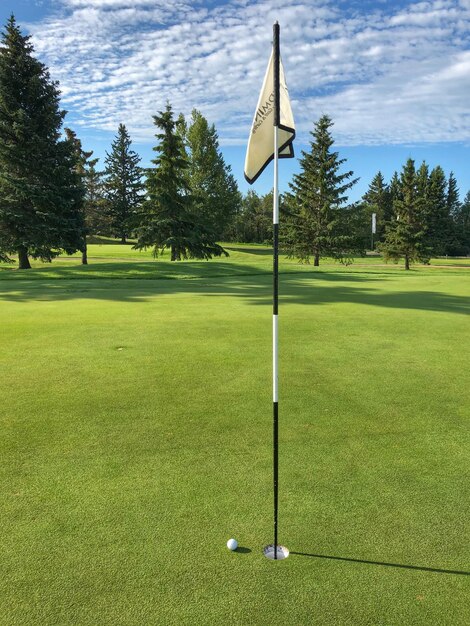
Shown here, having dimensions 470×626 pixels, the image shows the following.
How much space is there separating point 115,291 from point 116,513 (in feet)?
40.8

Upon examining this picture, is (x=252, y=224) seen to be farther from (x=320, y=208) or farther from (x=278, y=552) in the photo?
(x=278, y=552)

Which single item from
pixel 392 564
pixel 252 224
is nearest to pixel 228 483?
pixel 392 564

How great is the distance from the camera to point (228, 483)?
3.05 meters

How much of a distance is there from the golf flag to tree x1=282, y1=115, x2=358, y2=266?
35897 mm

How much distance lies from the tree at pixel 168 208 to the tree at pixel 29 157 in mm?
7846

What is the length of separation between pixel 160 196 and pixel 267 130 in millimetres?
31629

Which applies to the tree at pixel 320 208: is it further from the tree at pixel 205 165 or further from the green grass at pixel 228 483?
the green grass at pixel 228 483

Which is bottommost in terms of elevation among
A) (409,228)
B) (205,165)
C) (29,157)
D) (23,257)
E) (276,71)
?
(23,257)

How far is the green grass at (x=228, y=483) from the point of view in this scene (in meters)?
2.12

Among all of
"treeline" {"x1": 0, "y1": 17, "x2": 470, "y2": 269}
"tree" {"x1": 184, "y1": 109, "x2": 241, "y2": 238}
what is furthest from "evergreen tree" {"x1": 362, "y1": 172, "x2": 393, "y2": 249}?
"tree" {"x1": 184, "y1": 109, "x2": 241, "y2": 238}

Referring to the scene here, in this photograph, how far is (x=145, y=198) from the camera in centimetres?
3728

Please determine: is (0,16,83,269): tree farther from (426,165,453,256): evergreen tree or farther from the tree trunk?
(426,165,453,256): evergreen tree

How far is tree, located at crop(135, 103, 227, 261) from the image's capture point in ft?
110

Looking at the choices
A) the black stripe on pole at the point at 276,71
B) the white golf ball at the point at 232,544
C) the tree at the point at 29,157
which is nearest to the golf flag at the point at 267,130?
the black stripe on pole at the point at 276,71
